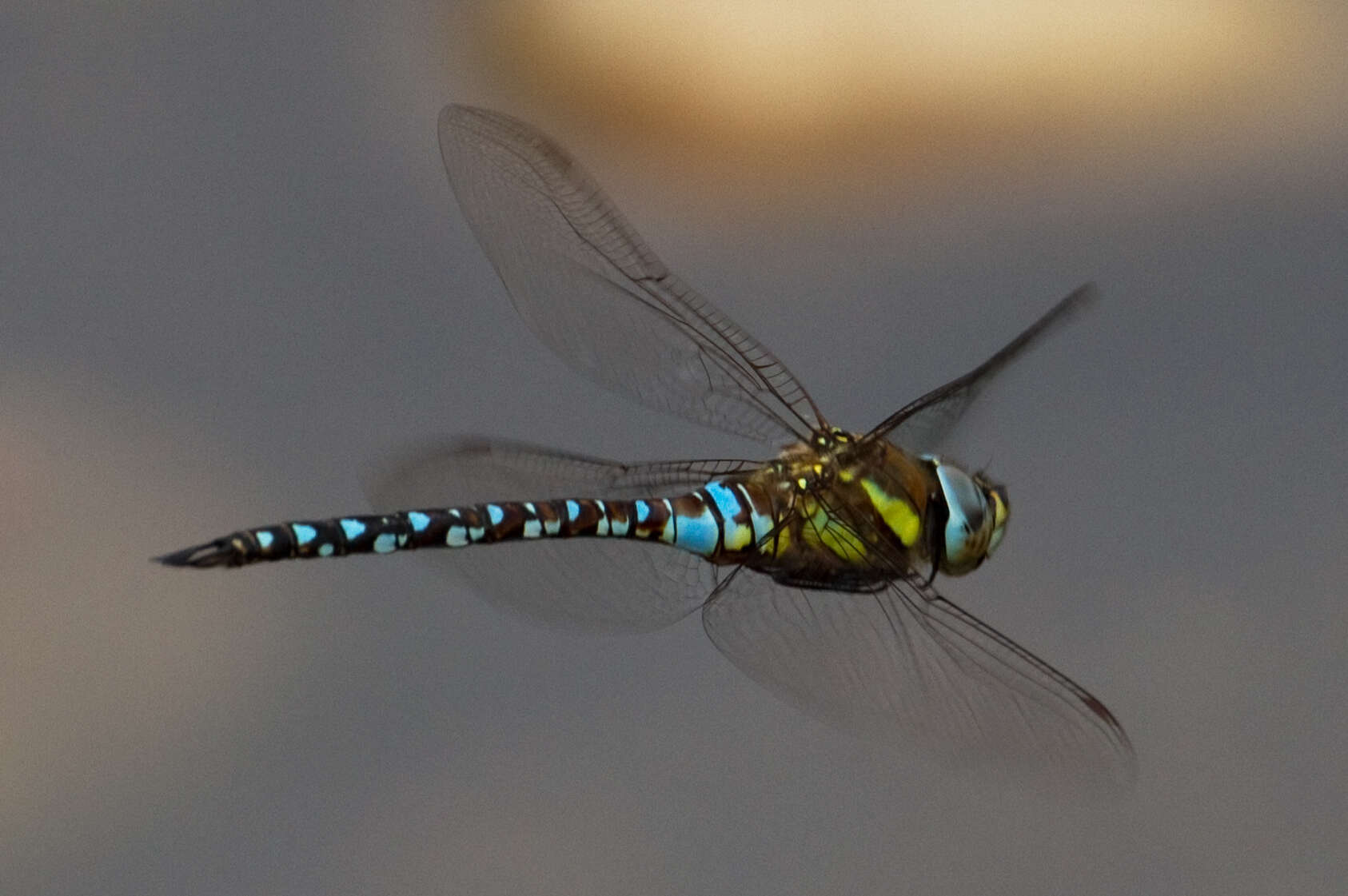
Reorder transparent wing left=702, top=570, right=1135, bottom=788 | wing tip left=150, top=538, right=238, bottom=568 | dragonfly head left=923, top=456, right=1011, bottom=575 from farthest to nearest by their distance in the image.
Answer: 1. dragonfly head left=923, top=456, right=1011, bottom=575
2. transparent wing left=702, top=570, right=1135, bottom=788
3. wing tip left=150, top=538, right=238, bottom=568

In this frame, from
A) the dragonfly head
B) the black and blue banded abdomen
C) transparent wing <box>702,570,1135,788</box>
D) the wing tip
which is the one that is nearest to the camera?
the wing tip

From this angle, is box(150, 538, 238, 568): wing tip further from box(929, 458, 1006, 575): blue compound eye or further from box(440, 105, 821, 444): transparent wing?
box(929, 458, 1006, 575): blue compound eye

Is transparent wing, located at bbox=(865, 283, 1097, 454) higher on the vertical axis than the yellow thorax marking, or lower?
higher

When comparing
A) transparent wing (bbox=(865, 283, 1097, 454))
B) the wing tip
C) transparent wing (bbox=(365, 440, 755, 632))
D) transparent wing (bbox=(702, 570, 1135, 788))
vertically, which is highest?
transparent wing (bbox=(865, 283, 1097, 454))

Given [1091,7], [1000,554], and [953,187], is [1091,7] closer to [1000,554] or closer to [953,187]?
[953,187]

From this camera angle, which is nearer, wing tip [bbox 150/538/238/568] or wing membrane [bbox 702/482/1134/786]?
wing tip [bbox 150/538/238/568]

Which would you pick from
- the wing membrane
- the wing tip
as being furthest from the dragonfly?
the wing tip

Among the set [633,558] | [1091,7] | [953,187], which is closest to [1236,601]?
[953,187]

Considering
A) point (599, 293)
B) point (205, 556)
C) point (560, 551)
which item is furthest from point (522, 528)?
point (205, 556)
